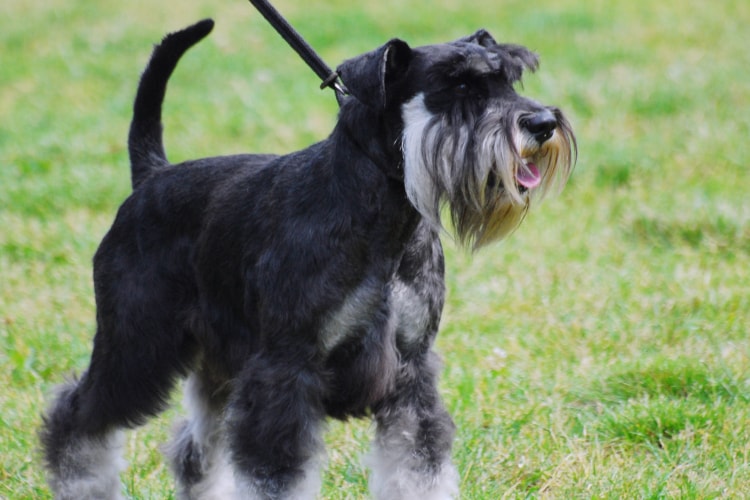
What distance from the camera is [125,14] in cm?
1346

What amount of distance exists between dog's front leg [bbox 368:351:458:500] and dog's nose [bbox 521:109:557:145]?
0.83m

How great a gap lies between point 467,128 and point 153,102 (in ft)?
5.36

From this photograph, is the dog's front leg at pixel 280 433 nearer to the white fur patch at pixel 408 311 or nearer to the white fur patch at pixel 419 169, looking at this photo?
the white fur patch at pixel 408 311

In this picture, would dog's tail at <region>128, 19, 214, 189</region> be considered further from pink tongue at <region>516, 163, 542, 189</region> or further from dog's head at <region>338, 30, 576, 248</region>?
pink tongue at <region>516, 163, 542, 189</region>

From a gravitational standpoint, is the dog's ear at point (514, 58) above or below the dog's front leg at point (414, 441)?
above

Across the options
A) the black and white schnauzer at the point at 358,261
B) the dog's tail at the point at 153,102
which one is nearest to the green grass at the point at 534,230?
the black and white schnauzer at the point at 358,261

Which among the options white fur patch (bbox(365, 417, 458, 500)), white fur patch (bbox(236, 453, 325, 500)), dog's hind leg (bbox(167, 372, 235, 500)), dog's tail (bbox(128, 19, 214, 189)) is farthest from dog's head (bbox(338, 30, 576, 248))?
dog's hind leg (bbox(167, 372, 235, 500))

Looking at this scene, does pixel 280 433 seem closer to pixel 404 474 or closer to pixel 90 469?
pixel 404 474

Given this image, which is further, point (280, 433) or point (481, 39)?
point (481, 39)

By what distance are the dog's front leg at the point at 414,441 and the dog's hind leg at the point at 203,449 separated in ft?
2.97

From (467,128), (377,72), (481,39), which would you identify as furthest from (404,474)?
(481,39)

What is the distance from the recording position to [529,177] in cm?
355

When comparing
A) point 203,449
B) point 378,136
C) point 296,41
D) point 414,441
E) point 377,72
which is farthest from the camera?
point 203,449

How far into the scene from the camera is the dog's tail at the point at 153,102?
14.5ft
